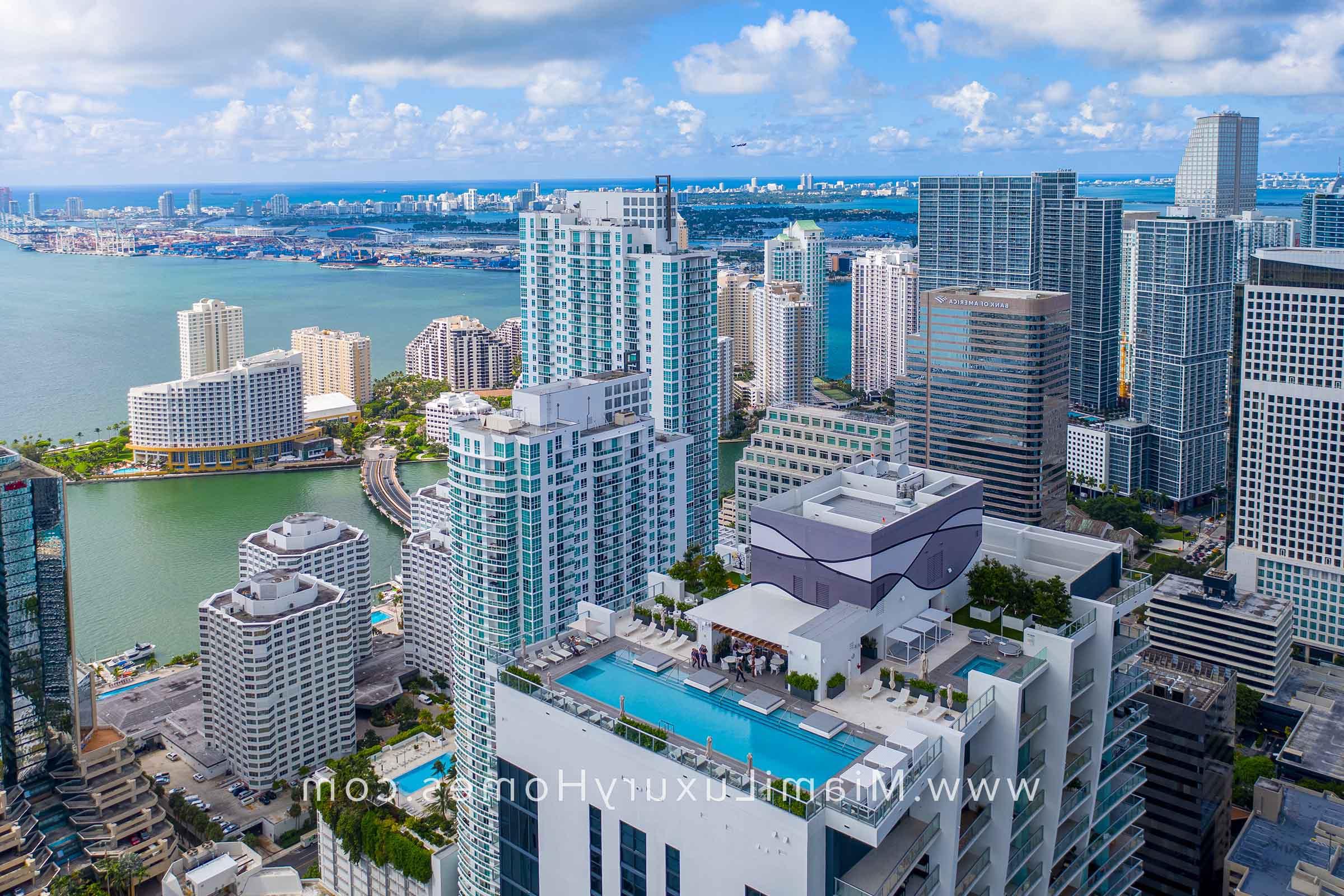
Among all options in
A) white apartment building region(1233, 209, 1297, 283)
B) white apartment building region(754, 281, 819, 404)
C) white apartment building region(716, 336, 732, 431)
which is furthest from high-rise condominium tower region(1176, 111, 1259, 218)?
white apartment building region(716, 336, 732, 431)

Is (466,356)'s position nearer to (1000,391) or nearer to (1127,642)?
(1000,391)

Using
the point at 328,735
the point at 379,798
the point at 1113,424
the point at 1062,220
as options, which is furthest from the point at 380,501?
the point at 1062,220

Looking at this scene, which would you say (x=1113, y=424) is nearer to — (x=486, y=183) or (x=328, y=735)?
(x=328, y=735)

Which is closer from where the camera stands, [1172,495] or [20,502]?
[20,502]

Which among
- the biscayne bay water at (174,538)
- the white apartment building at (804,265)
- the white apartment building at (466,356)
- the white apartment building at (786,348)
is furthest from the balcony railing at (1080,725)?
the white apartment building at (804,265)

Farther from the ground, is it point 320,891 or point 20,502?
point 20,502

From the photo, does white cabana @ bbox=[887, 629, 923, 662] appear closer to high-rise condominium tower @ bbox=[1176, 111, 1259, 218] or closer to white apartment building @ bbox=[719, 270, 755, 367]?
white apartment building @ bbox=[719, 270, 755, 367]

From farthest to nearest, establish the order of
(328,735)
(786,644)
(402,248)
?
(402,248)
(328,735)
(786,644)

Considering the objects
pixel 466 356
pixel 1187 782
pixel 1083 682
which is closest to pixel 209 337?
pixel 466 356
